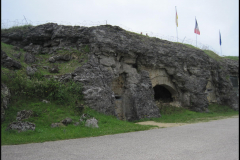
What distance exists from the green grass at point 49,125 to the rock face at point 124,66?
1.54 m

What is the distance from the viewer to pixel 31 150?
5871 mm

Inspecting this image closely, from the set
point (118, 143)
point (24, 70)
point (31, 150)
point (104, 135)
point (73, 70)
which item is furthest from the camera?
point (73, 70)

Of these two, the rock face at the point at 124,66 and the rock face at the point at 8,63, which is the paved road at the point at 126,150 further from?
the rock face at the point at 8,63

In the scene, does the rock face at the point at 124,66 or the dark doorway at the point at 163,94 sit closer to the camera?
the rock face at the point at 124,66

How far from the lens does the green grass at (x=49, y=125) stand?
727 cm

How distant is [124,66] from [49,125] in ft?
26.7

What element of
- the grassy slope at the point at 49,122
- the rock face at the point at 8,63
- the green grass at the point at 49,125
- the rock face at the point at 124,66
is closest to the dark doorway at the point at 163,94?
the rock face at the point at 124,66

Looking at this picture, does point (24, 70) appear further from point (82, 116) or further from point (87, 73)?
point (82, 116)

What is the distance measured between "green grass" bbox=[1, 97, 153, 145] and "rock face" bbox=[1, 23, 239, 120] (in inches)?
60.8

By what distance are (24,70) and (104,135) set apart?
701cm

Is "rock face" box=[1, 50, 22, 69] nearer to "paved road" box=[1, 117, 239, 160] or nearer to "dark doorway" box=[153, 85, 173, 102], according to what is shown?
"paved road" box=[1, 117, 239, 160]

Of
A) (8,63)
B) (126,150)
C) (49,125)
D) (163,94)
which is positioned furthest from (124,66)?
(126,150)

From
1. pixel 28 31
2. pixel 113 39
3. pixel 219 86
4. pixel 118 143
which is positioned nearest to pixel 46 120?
pixel 118 143

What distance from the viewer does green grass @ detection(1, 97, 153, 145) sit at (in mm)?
7266
